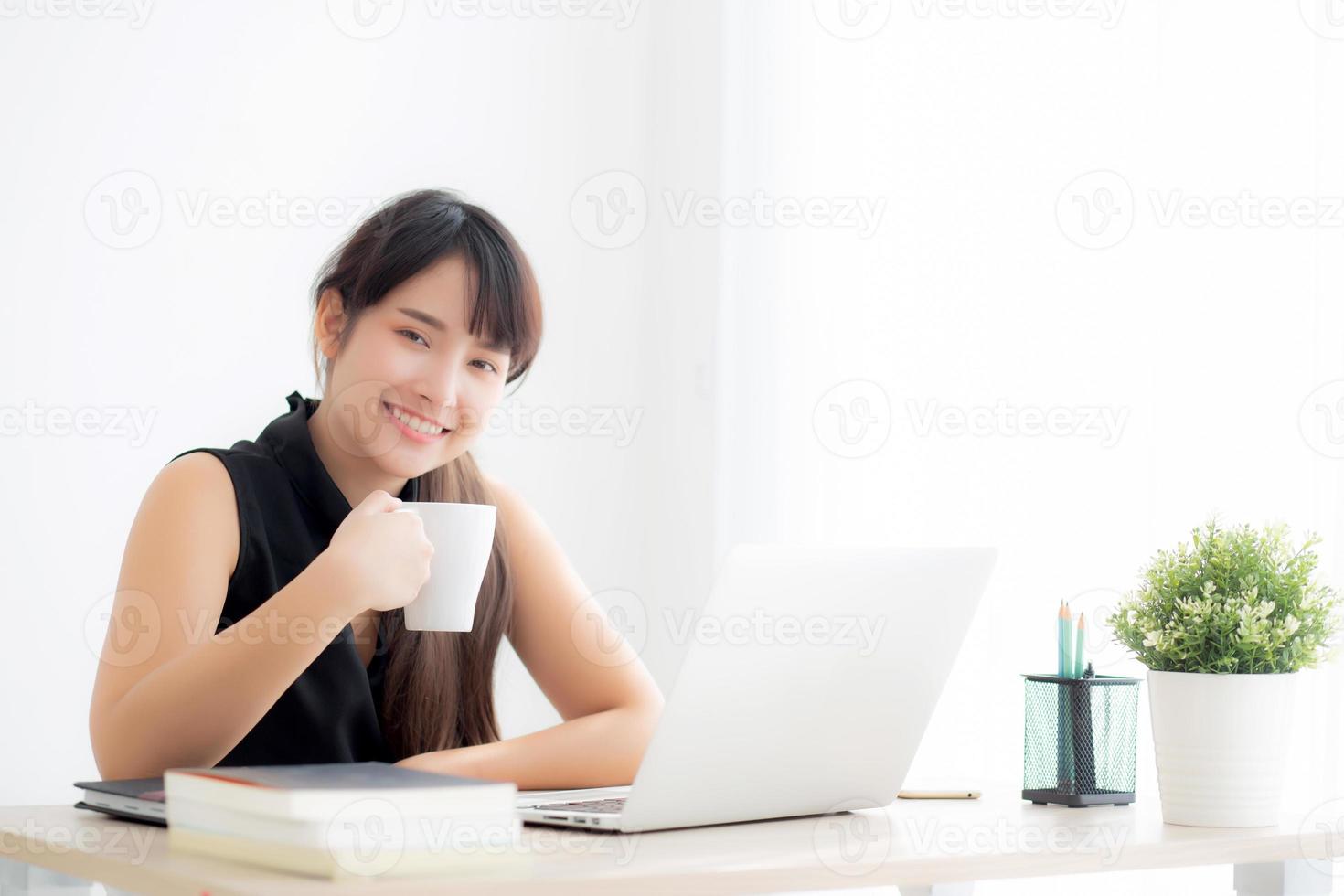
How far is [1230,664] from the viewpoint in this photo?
3.67ft

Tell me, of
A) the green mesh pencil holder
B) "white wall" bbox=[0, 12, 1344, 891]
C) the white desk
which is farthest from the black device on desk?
"white wall" bbox=[0, 12, 1344, 891]

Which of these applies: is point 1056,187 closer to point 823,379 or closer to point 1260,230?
point 1260,230

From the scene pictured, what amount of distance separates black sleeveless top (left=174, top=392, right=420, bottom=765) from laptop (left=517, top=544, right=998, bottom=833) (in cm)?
39

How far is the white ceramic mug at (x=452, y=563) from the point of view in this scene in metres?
1.20

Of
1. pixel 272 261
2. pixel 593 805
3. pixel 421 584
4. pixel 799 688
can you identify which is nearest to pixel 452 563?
pixel 421 584

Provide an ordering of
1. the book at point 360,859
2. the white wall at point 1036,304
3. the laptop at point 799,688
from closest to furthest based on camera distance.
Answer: the book at point 360,859 < the laptop at point 799,688 < the white wall at point 1036,304

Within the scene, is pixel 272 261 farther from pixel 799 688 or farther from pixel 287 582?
pixel 799 688

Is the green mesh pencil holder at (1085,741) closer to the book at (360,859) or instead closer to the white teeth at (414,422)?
the book at (360,859)

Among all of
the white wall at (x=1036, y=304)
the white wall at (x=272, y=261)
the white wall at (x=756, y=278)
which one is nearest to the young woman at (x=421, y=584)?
the white wall at (x=1036, y=304)

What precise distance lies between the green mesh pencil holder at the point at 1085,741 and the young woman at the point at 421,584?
0.39 m

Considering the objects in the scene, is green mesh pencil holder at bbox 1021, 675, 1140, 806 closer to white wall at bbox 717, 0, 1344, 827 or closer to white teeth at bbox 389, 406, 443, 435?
white wall at bbox 717, 0, 1344, 827

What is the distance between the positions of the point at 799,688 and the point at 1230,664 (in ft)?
1.19

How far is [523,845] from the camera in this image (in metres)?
0.90

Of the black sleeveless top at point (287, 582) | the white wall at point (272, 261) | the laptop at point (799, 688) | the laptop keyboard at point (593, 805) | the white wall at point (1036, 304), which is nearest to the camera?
the laptop at point (799, 688)
